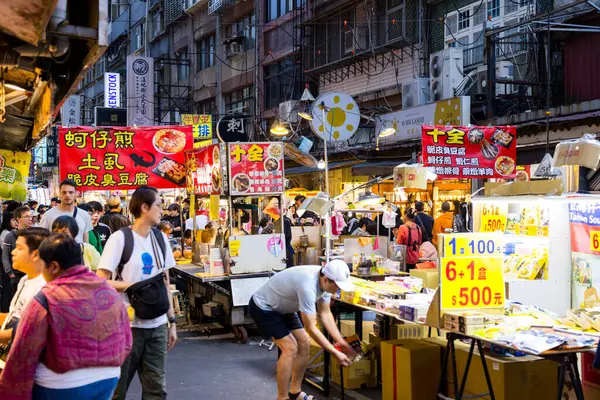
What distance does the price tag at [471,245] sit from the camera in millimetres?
7750

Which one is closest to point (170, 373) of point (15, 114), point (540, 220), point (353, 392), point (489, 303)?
point (353, 392)

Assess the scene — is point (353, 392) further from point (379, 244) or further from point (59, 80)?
point (59, 80)

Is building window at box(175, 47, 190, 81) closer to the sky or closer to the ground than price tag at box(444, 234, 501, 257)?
closer to the sky

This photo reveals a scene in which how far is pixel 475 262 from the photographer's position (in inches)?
290

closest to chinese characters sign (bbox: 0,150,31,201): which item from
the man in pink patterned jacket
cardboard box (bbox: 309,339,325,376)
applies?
cardboard box (bbox: 309,339,325,376)

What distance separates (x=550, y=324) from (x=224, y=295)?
21.0ft

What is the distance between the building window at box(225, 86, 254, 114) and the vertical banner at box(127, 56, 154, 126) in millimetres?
3945

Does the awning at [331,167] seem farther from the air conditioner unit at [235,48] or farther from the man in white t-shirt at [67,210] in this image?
the man in white t-shirt at [67,210]

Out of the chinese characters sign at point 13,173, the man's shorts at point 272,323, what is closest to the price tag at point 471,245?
the man's shorts at point 272,323

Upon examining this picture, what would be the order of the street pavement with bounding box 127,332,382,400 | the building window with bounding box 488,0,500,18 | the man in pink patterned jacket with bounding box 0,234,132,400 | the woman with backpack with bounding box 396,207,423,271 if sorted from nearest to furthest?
the man in pink patterned jacket with bounding box 0,234,132,400 < the street pavement with bounding box 127,332,382,400 < the woman with backpack with bounding box 396,207,423,271 < the building window with bounding box 488,0,500,18

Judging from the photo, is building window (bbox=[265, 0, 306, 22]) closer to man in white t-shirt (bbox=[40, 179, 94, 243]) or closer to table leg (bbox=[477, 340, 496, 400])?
man in white t-shirt (bbox=[40, 179, 94, 243])

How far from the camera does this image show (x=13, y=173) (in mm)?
12484

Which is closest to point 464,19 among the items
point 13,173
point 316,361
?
point 13,173

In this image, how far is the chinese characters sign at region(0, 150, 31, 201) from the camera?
12.3 meters
